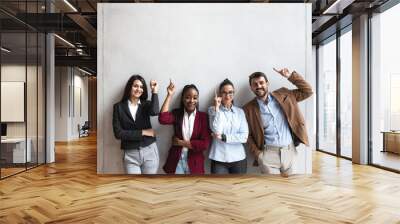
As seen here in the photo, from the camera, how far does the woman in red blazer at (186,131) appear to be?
5539mm

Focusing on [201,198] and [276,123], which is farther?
[276,123]

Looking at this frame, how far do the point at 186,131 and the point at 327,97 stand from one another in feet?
19.9

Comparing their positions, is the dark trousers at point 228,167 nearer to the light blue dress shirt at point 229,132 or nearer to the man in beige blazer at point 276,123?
the light blue dress shirt at point 229,132

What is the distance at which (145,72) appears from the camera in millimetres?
5820

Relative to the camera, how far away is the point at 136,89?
5.59m

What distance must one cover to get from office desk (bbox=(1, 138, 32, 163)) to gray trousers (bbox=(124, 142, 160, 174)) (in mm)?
2101

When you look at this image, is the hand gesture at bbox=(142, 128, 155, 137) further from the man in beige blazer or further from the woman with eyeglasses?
the man in beige blazer

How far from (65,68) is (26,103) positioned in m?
9.27

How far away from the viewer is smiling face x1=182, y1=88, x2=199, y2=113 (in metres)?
5.54

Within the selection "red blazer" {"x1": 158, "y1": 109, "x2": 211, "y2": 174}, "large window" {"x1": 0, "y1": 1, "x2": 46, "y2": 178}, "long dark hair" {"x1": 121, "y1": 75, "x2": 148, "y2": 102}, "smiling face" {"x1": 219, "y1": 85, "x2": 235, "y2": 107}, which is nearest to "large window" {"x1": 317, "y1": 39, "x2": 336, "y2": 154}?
"smiling face" {"x1": 219, "y1": 85, "x2": 235, "y2": 107}

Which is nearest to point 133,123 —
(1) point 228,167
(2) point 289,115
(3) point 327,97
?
(1) point 228,167

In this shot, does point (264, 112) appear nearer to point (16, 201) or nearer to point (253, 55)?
point (253, 55)

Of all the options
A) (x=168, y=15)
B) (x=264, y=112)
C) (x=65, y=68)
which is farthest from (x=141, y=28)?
(x=65, y=68)

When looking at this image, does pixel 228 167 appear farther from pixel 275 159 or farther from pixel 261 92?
pixel 261 92
